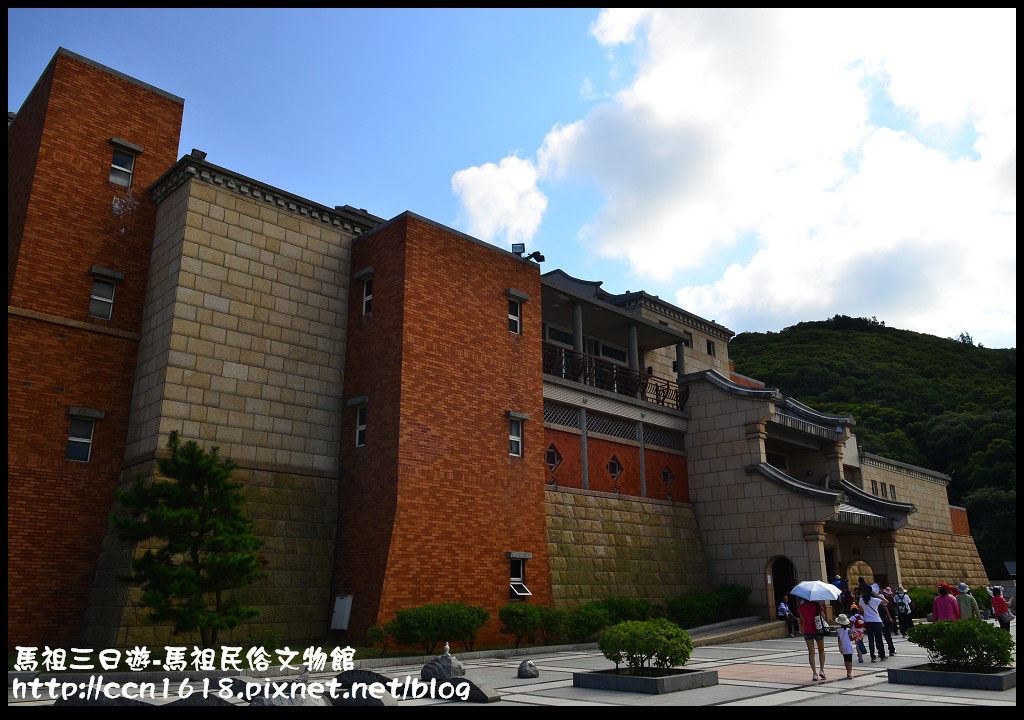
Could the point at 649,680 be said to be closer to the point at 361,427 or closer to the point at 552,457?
the point at 361,427

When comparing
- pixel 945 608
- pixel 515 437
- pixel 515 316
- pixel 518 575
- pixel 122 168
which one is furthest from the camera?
pixel 515 316

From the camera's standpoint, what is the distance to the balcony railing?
26.2 metres

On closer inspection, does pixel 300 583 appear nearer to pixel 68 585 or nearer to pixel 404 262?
pixel 68 585

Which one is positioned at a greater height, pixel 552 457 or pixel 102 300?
pixel 102 300

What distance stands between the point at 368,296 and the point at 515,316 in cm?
447

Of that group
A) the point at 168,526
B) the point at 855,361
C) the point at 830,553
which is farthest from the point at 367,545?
the point at 855,361

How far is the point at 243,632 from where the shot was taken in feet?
56.5

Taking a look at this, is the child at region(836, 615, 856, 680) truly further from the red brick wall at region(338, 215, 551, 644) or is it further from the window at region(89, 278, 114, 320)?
the window at region(89, 278, 114, 320)

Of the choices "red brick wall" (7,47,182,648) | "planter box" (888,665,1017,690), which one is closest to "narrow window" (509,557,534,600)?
"red brick wall" (7,47,182,648)

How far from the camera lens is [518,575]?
2080 cm

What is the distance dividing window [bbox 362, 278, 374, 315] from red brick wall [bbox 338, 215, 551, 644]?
249 mm

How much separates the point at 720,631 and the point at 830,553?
940cm

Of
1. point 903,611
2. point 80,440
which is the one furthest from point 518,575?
point 80,440

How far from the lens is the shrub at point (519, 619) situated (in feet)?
60.7
